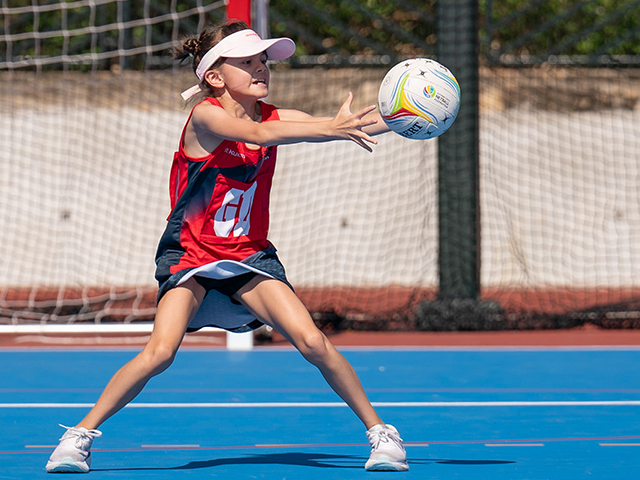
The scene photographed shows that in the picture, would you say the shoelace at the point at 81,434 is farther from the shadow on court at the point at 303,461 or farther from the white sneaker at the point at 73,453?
the shadow on court at the point at 303,461

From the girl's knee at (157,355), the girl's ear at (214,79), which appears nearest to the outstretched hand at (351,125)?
the girl's ear at (214,79)

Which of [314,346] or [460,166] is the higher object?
[460,166]

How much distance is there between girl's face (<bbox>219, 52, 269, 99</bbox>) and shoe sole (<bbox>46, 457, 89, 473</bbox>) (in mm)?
1553

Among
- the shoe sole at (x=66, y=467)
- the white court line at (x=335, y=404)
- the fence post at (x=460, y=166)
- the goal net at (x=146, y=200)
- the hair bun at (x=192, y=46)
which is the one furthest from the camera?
the goal net at (x=146, y=200)

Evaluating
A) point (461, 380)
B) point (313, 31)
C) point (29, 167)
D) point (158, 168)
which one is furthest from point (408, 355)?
point (313, 31)

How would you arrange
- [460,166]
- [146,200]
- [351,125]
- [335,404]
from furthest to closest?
[146,200] → [460,166] → [335,404] → [351,125]

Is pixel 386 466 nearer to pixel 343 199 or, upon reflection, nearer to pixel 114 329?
pixel 114 329

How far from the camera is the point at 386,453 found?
342 centimetres

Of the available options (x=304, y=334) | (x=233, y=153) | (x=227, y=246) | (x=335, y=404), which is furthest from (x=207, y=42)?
(x=335, y=404)

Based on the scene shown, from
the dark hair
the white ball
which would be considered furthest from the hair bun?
the white ball

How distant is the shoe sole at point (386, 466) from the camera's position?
11.2 ft

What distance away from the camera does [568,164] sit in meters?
11.3

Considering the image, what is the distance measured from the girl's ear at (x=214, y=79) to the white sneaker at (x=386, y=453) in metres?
1.50

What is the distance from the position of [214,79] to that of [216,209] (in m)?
0.53
